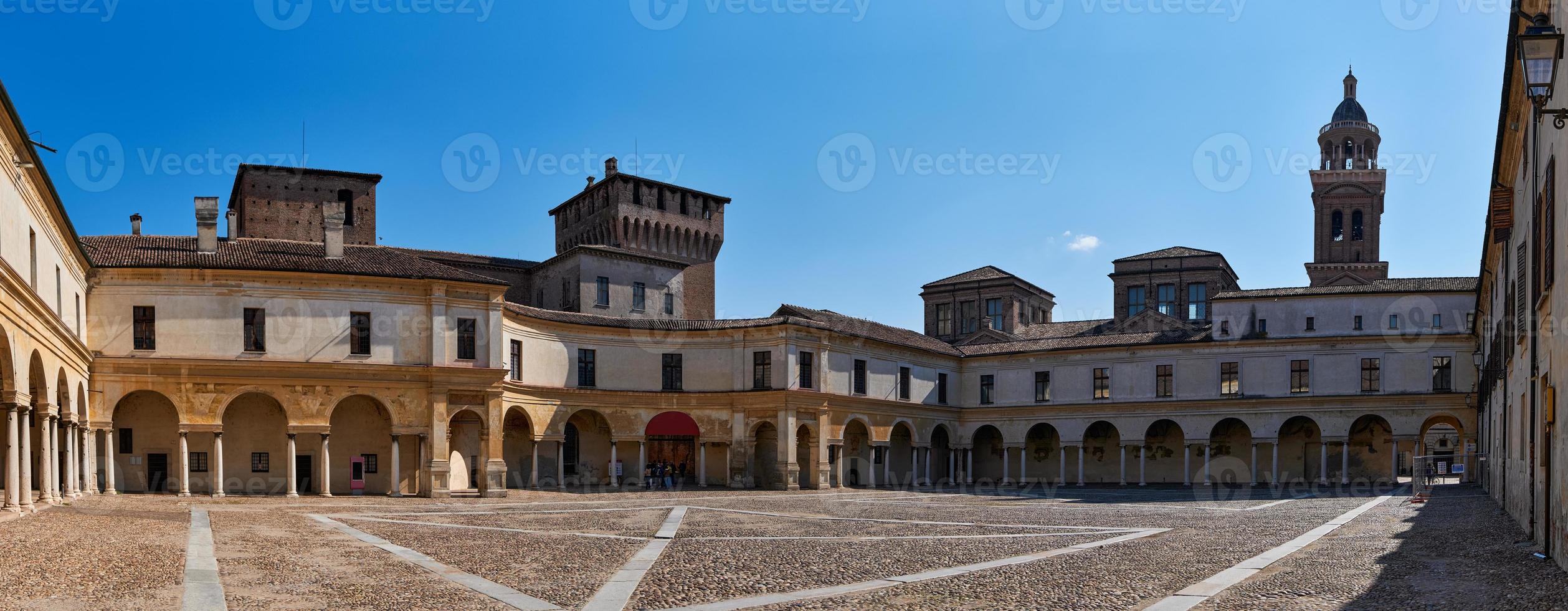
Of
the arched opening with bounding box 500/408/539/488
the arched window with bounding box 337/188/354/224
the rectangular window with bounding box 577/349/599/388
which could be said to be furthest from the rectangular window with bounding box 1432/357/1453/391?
the arched window with bounding box 337/188/354/224

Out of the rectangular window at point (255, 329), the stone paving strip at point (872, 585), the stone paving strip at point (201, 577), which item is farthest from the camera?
the rectangular window at point (255, 329)

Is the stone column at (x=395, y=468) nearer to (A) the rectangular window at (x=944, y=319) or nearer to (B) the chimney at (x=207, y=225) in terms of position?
(B) the chimney at (x=207, y=225)

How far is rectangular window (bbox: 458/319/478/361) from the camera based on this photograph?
3712cm

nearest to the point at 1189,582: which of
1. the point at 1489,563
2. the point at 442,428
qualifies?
the point at 1489,563

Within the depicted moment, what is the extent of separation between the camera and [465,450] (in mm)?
40000

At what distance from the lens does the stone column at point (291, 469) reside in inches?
1333

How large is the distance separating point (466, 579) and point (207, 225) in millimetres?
26516

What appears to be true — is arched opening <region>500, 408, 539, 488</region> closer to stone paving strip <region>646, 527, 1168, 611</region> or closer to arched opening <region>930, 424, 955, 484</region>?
arched opening <region>930, 424, 955, 484</region>

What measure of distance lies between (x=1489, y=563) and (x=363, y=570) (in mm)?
15998

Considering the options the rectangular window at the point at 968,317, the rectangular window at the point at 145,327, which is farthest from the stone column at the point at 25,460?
the rectangular window at the point at 968,317

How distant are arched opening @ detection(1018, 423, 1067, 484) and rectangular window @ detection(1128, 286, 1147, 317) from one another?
14542 millimetres

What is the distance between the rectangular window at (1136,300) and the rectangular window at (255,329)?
4980 cm

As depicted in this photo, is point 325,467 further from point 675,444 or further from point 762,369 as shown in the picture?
point 762,369

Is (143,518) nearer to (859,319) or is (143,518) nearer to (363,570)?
(363,570)
